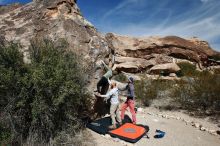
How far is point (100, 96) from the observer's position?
8.72 m

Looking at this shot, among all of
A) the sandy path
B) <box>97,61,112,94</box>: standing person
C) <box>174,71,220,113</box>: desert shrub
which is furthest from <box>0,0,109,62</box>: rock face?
<box>174,71,220,113</box>: desert shrub

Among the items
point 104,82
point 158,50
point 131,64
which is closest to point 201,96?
point 104,82

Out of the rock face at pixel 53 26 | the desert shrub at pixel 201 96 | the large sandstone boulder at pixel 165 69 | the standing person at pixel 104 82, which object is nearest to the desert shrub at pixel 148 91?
the desert shrub at pixel 201 96

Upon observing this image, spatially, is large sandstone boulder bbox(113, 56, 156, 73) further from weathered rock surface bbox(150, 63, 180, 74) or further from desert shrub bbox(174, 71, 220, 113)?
desert shrub bbox(174, 71, 220, 113)

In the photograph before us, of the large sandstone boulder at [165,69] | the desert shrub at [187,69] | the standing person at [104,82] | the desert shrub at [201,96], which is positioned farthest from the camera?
the desert shrub at [187,69]

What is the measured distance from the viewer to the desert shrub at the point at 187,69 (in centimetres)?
2200

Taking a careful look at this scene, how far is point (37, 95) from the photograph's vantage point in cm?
677

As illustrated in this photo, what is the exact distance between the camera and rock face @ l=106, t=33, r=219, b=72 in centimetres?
2377

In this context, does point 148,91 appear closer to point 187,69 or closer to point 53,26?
point 53,26

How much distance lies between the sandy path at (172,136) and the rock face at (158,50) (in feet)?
44.3

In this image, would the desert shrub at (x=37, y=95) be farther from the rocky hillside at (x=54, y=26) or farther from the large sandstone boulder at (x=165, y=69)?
the large sandstone boulder at (x=165, y=69)

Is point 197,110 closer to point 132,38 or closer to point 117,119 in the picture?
point 117,119

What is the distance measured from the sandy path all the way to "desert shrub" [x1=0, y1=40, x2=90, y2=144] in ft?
3.80

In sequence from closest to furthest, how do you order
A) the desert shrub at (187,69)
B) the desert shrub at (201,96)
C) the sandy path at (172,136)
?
the sandy path at (172,136) < the desert shrub at (201,96) < the desert shrub at (187,69)
